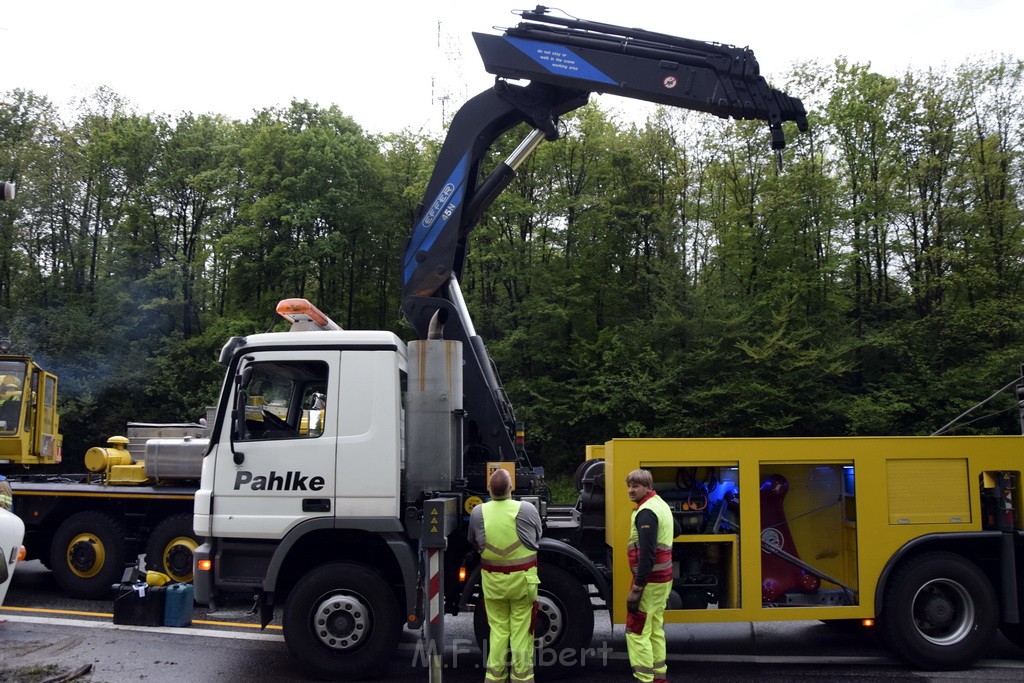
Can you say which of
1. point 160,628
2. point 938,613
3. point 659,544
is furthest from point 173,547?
point 938,613

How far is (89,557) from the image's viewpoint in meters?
9.73

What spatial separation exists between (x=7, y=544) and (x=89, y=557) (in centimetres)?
354

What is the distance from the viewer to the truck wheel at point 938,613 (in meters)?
6.70

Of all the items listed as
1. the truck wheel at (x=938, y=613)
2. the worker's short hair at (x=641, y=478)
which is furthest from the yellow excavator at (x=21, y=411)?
the truck wheel at (x=938, y=613)

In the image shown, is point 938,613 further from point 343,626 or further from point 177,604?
point 177,604

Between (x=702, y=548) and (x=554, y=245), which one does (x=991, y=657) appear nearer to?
(x=702, y=548)

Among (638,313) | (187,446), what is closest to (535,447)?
(638,313)

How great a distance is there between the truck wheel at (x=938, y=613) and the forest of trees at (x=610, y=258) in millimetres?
14658

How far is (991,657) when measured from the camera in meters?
7.25

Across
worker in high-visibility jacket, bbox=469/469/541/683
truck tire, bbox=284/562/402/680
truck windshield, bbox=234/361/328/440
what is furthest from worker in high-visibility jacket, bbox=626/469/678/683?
truck windshield, bbox=234/361/328/440

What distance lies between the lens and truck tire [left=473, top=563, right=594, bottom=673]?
20.9ft

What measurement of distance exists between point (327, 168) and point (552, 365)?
1092cm

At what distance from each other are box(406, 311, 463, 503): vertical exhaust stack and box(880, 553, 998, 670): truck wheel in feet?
12.4

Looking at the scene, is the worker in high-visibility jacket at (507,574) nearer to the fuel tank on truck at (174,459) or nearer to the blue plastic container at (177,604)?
the blue plastic container at (177,604)
